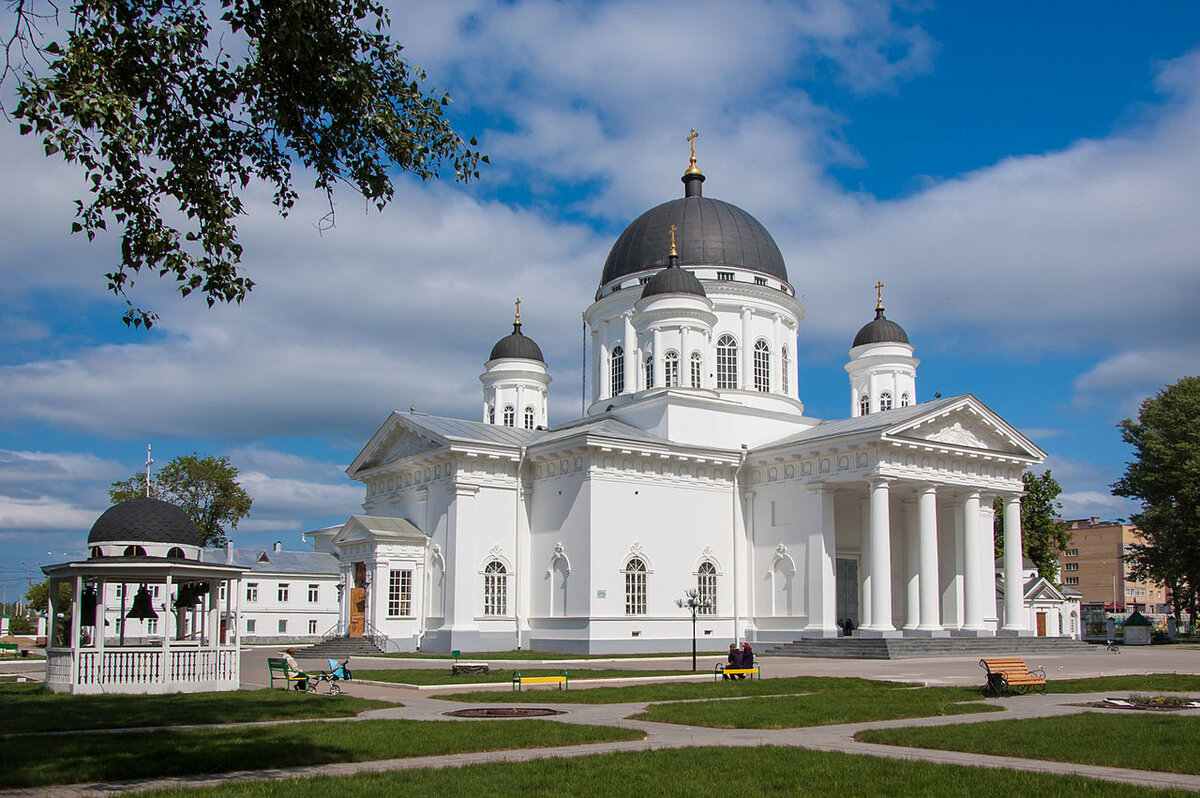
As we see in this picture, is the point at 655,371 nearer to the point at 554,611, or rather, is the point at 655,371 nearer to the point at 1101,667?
the point at 554,611

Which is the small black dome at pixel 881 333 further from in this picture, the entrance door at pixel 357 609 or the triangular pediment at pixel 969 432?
the entrance door at pixel 357 609

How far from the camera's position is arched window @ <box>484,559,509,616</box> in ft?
122

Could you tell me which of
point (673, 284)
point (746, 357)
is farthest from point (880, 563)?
point (673, 284)

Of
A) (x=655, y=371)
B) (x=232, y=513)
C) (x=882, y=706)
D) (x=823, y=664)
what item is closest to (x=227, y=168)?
(x=882, y=706)

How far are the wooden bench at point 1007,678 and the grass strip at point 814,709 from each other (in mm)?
414

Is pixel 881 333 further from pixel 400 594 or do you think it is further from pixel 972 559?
pixel 400 594

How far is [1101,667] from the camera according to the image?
29.5 m

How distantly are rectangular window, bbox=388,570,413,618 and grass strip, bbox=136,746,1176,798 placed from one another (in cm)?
2773

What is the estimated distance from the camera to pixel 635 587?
37.1 metres

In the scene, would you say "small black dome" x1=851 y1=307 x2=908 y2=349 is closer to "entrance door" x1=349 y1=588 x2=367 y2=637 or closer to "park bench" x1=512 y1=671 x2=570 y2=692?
"entrance door" x1=349 y1=588 x2=367 y2=637

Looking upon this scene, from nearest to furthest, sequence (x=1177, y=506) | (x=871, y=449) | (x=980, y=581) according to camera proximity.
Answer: (x=871, y=449)
(x=980, y=581)
(x=1177, y=506)

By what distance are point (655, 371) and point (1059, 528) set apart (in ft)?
120

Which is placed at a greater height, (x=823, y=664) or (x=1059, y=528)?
(x=1059, y=528)

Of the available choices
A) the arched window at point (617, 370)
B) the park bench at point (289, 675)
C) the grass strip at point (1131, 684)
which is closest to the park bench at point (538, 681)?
the park bench at point (289, 675)
